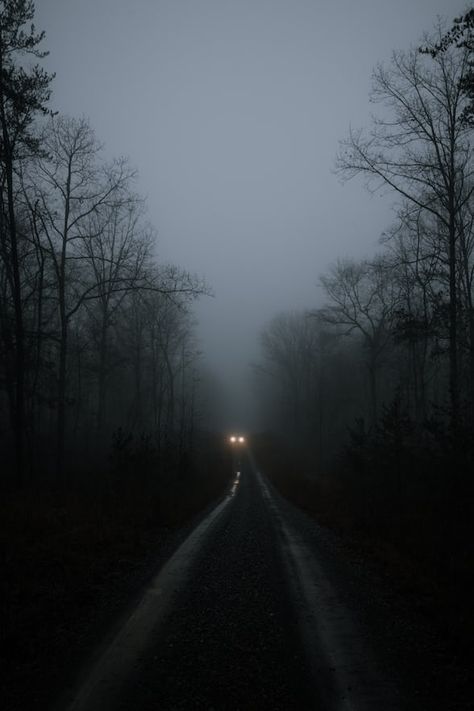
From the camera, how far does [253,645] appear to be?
470 cm

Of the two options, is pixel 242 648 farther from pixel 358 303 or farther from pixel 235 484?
pixel 358 303

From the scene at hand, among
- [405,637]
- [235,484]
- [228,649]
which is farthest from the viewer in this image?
[235,484]

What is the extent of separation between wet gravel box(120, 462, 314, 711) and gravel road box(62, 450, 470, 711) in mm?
12

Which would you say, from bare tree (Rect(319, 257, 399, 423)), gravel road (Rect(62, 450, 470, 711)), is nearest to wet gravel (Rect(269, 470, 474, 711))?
gravel road (Rect(62, 450, 470, 711))

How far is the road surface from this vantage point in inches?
146

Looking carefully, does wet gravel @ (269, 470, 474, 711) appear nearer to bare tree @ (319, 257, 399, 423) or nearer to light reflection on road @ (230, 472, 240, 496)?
light reflection on road @ (230, 472, 240, 496)

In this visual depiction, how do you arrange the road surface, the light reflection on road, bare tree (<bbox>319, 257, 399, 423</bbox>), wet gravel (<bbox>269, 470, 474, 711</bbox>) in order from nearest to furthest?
the road surface
wet gravel (<bbox>269, 470, 474, 711</bbox>)
the light reflection on road
bare tree (<bbox>319, 257, 399, 423</bbox>)

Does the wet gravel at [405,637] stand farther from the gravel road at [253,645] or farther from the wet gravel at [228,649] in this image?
the wet gravel at [228,649]

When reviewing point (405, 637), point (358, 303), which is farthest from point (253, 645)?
point (358, 303)

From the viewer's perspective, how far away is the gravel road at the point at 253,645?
Result: 3711mm

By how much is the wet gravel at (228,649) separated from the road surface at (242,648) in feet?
0.04

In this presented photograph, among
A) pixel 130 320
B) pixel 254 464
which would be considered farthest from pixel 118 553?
pixel 254 464

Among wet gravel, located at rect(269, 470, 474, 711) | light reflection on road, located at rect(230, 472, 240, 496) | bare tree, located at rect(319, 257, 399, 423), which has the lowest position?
light reflection on road, located at rect(230, 472, 240, 496)

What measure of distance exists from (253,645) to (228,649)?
30cm
